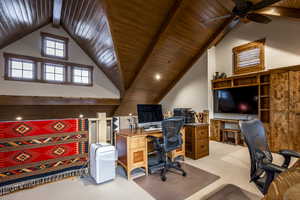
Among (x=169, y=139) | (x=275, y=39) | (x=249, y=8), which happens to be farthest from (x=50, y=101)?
(x=275, y=39)

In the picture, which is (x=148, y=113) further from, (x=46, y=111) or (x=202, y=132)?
(x=46, y=111)

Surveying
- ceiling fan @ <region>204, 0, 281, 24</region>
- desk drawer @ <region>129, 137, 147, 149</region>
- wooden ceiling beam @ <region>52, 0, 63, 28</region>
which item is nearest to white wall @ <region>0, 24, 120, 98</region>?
wooden ceiling beam @ <region>52, 0, 63, 28</region>

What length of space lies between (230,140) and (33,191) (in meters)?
5.41

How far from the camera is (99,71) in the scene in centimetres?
593

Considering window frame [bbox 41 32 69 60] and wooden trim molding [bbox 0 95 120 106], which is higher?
window frame [bbox 41 32 69 60]

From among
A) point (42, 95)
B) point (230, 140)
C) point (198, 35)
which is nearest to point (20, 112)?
point (42, 95)

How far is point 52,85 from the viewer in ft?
16.3

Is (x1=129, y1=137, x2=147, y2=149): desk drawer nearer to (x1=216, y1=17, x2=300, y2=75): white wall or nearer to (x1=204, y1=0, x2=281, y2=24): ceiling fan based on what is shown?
(x1=204, y1=0, x2=281, y2=24): ceiling fan

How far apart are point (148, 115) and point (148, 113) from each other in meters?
0.05

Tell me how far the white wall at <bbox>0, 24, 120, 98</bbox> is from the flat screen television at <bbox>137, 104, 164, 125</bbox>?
3144 millimetres

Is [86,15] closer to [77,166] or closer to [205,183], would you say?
[77,166]

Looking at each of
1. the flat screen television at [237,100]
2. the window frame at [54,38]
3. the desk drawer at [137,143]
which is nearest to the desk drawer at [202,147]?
the desk drawer at [137,143]

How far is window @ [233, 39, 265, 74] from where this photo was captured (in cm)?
443

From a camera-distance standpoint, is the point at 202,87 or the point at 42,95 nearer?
the point at 42,95
